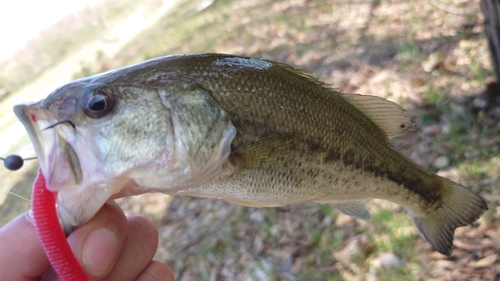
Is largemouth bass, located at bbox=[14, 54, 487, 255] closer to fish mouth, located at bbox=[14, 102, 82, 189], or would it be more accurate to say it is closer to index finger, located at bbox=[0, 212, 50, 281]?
fish mouth, located at bbox=[14, 102, 82, 189]

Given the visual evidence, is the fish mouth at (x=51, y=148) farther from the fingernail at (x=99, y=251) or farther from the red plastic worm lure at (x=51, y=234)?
the fingernail at (x=99, y=251)

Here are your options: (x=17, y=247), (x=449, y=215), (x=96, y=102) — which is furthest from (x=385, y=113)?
(x=17, y=247)

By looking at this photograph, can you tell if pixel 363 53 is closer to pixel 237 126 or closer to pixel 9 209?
pixel 237 126

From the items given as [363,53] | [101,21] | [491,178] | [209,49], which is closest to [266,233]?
[491,178]

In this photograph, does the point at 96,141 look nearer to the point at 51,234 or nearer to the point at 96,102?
the point at 96,102

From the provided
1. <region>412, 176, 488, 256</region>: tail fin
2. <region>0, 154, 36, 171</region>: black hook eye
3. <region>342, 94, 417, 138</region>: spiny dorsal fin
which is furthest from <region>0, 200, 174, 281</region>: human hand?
<region>412, 176, 488, 256</region>: tail fin

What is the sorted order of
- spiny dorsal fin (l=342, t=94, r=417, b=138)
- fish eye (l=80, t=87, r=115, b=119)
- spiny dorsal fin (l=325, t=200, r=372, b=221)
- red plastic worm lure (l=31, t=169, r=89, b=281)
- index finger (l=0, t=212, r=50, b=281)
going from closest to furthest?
red plastic worm lure (l=31, t=169, r=89, b=281) < fish eye (l=80, t=87, r=115, b=119) < index finger (l=0, t=212, r=50, b=281) < spiny dorsal fin (l=342, t=94, r=417, b=138) < spiny dorsal fin (l=325, t=200, r=372, b=221)

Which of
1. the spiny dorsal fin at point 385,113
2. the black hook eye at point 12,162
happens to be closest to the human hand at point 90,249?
the black hook eye at point 12,162
